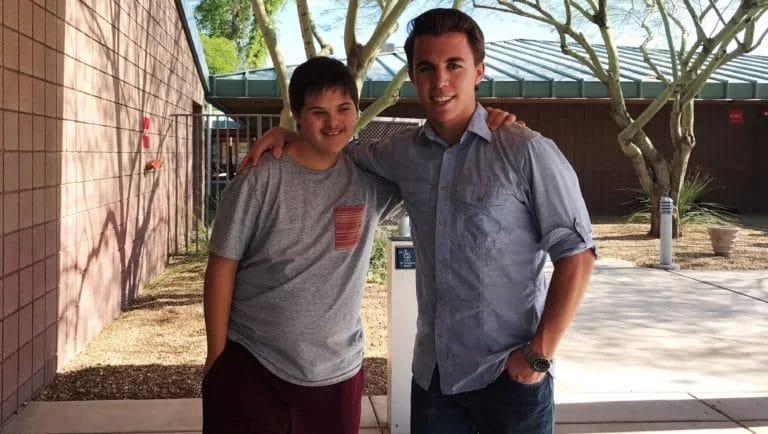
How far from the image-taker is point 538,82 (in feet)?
64.0

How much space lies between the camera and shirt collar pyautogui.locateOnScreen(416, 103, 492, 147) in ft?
7.93

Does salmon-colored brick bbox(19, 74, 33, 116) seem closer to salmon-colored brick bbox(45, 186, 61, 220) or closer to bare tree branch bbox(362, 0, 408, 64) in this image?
salmon-colored brick bbox(45, 186, 61, 220)

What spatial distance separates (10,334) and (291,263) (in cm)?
318

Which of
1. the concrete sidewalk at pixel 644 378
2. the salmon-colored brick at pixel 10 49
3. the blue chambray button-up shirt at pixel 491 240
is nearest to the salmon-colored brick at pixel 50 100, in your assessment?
the salmon-colored brick at pixel 10 49

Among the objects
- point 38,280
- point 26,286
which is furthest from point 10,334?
point 38,280

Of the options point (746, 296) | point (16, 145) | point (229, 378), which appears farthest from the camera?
point (746, 296)

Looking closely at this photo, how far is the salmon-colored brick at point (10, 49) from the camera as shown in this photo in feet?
15.7

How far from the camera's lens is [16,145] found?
16.3 ft

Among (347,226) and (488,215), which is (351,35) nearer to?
(347,226)

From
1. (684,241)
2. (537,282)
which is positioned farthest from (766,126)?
(537,282)

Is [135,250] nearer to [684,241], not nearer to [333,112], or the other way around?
[333,112]

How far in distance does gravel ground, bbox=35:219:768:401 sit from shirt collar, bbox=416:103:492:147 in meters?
3.27

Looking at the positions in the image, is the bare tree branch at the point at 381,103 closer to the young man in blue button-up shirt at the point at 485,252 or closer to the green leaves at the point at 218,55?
A: the young man in blue button-up shirt at the point at 485,252

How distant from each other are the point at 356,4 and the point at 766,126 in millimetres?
18084
